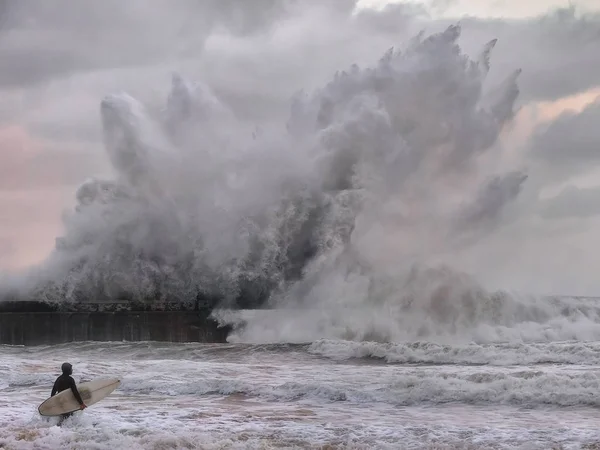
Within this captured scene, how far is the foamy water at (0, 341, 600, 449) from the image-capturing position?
1092 centimetres

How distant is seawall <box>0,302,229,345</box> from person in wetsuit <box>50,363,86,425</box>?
11176 millimetres

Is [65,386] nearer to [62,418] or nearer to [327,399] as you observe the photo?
[62,418]

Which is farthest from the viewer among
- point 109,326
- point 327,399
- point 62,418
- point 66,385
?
point 109,326

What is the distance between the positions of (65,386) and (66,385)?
0.03 meters

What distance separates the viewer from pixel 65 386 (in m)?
11.9

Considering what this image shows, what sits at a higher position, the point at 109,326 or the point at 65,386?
the point at 109,326

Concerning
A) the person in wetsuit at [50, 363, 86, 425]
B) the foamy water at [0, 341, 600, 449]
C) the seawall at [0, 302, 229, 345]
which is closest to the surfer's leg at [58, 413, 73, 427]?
the person in wetsuit at [50, 363, 86, 425]

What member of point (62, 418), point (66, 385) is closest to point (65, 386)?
point (66, 385)

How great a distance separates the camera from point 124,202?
26859 millimetres

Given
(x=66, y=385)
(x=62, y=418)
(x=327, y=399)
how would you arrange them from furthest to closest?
1. (x=327, y=399)
2. (x=66, y=385)
3. (x=62, y=418)

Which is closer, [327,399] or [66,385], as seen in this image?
A: [66,385]

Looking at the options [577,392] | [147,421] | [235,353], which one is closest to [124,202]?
[235,353]

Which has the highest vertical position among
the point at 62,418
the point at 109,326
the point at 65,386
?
the point at 109,326

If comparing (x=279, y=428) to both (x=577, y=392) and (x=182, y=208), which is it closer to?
(x=577, y=392)
